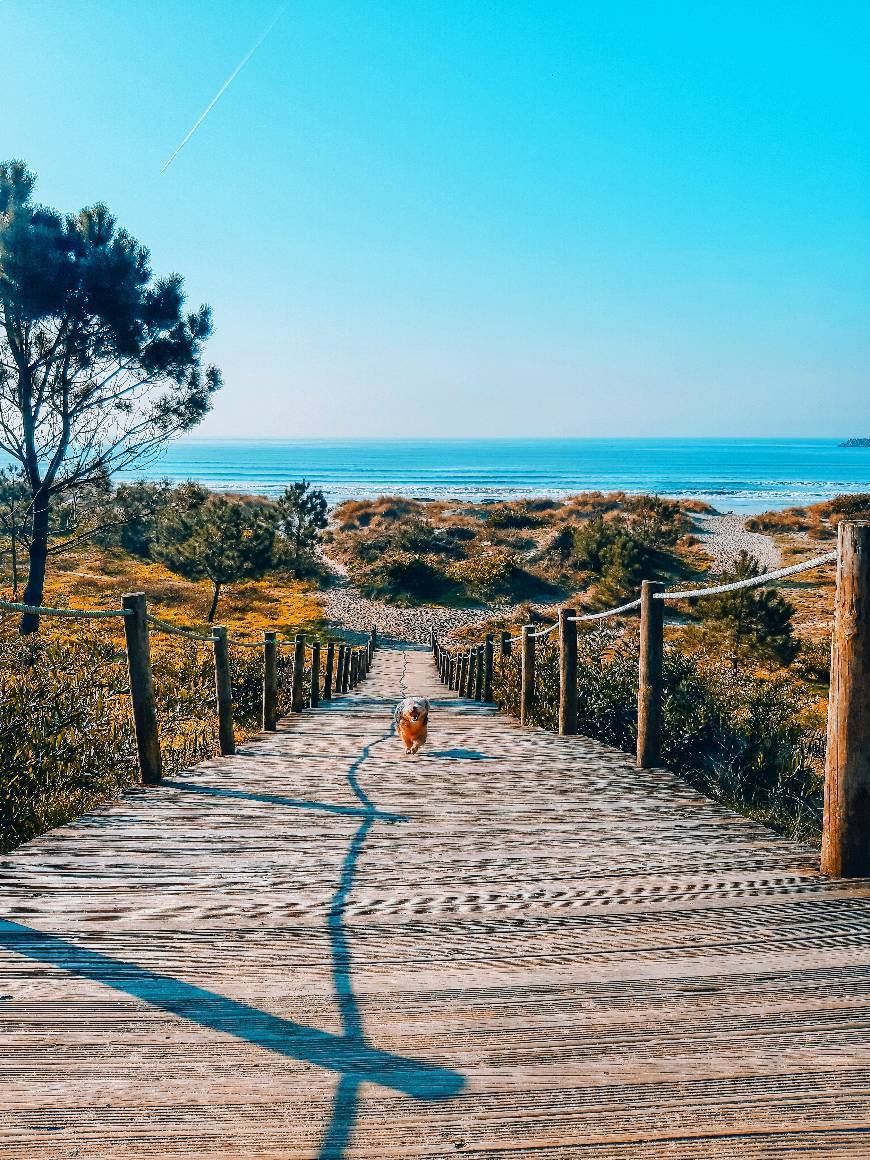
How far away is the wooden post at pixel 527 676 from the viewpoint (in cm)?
836

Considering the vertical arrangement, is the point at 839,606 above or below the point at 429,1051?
above

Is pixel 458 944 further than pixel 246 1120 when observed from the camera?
Yes

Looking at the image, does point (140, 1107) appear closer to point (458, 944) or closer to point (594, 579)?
point (458, 944)

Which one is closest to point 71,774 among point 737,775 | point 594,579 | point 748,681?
point 737,775

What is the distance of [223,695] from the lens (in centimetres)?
613

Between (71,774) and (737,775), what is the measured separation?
5.90 metres

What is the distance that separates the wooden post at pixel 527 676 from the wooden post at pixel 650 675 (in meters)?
3.48

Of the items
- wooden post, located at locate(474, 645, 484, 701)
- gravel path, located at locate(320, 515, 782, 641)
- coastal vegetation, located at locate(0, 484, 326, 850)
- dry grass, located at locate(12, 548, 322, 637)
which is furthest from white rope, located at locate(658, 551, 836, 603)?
gravel path, located at locate(320, 515, 782, 641)

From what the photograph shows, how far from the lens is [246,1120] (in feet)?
5.17

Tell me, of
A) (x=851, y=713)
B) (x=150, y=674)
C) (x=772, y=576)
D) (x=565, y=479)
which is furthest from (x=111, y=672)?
(x=565, y=479)

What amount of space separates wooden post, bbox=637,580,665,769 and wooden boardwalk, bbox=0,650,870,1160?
1.08 meters

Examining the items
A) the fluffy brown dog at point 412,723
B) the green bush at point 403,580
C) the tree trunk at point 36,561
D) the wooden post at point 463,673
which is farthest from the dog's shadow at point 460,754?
the green bush at point 403,580

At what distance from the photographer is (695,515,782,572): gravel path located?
33.0 m

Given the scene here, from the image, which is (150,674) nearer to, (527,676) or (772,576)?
(772,576)
